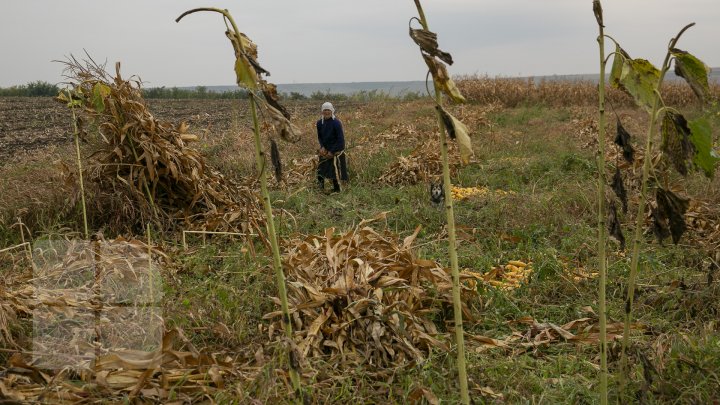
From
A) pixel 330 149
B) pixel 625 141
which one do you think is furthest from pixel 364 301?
pixel 330 149

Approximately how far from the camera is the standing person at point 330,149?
8445 mm

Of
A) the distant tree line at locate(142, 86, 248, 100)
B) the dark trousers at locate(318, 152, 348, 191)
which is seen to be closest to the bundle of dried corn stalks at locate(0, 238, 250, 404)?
the dark trousers at locate(318, 152, 348, 191)

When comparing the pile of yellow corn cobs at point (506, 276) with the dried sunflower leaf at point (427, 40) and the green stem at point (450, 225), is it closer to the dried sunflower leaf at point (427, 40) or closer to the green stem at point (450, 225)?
the green stem at point (450, 225)

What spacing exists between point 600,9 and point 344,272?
220 cm

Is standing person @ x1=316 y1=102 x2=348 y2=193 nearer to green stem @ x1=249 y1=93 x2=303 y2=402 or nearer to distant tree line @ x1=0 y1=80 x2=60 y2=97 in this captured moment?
green stem @ x1=249 y1=93 x2=303 y2=402

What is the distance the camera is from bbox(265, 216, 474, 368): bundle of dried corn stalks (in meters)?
3.00

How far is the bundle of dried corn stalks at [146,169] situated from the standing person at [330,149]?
2.75 metres

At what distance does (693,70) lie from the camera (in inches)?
63.5

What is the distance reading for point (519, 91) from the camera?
71.4 feet

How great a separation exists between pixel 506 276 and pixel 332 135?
15.3 feet

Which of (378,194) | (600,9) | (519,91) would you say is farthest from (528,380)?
(519,91)

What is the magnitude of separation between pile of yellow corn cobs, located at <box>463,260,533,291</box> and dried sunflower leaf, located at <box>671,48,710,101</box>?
98.8 inches

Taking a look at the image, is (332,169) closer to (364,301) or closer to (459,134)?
(364,301)

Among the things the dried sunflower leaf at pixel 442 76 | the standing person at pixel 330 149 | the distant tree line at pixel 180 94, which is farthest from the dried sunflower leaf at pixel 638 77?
the distant tree line at pixel 180 94
